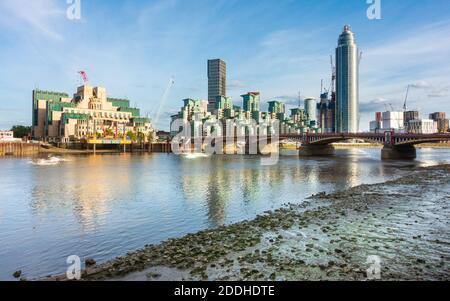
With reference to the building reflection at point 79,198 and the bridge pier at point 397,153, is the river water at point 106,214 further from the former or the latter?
the bridge pier at point 397,153

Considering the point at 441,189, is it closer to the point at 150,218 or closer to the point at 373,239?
the point at 373,239

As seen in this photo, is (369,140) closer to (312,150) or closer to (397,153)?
(397,153)

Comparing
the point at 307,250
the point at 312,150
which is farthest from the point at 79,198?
the point at 312,150

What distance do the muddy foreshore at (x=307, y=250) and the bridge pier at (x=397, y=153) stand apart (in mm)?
97297

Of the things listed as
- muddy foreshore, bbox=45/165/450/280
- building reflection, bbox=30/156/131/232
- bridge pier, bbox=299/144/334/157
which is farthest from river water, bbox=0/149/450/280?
→ bridge pier, bbox=299/144/334/157

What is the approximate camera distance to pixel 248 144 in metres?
190

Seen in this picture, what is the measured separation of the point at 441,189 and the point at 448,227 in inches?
808

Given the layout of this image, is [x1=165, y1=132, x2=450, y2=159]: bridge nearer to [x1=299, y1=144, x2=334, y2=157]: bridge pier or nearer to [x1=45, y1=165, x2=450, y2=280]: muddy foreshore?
[x1=299, y1=144, x2=334, y2=157]: bridge pier

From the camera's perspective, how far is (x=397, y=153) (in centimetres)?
11600

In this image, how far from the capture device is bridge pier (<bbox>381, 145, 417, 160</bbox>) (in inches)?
4518

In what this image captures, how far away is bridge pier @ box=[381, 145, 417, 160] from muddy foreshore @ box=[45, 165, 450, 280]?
319 feet

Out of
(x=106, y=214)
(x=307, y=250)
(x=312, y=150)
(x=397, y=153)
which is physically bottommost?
(x=106, y=214)

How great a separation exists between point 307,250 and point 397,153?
11474cm

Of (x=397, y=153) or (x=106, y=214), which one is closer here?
(x=106, y=214)
